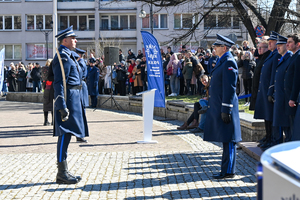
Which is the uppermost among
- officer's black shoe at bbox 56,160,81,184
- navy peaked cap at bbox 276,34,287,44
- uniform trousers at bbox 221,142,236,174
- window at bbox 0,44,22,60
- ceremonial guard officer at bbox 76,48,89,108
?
window at bbox 0,44,22,60

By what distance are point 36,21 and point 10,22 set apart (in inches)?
127

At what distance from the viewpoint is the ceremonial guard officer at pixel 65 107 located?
6.03 m

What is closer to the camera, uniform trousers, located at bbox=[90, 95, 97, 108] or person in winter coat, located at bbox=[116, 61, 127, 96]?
uniform trousers, located at bbox=[90, 95, 97, 108]

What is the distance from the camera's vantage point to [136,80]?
797 inches

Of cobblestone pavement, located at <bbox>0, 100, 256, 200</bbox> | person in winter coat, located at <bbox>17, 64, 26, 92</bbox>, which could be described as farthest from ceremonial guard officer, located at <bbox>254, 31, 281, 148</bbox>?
person in winter coat, located at <bbox>17, 64, 26, 92</bbox>

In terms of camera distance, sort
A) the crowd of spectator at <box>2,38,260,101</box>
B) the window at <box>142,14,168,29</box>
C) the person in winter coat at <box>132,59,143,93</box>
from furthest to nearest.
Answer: the window at <box>142,14,168,29</box> → the person in winter coat at <box>132,59,143,93</box> → the crowd of spectator at <box>2,38,260,101</box>

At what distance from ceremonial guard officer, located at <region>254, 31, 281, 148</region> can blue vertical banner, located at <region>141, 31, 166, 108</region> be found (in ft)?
12.0

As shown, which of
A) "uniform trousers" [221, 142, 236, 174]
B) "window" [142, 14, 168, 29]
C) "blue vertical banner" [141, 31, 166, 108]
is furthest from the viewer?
"window" [142, 14, 168, 29]

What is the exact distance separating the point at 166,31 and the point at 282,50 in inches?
1840

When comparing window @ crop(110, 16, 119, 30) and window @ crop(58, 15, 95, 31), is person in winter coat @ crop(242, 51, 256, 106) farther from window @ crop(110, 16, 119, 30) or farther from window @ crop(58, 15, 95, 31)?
window @ crop(58, 15, 95, 31)

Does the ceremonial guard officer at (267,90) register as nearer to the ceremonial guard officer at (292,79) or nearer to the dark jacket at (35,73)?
the ceremonial guard officer at (292,79)

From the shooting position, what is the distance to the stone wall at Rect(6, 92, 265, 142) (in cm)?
900

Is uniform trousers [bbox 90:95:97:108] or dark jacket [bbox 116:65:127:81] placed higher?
dark jacket [bbox 116:65:127:81]

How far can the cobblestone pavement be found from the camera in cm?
557
